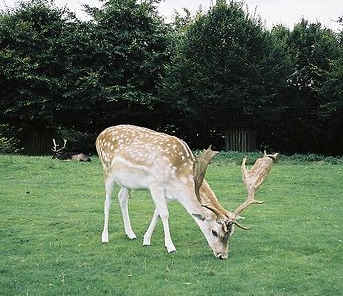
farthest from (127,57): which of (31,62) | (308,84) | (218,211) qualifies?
(218,211)

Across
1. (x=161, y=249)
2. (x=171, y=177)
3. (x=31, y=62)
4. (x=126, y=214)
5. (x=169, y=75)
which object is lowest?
(x=161, y=249)

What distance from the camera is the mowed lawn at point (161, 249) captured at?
6605mm

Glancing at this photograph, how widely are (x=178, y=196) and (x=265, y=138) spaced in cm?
2179

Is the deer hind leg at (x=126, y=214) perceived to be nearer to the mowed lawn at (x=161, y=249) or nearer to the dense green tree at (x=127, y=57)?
the mowed lawn at (x=161, y=249)

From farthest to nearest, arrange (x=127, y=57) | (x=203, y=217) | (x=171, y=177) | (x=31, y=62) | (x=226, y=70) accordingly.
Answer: (x=127, y=57) < (x=31, y=62) < (x=226, y=70) < (x=171, y=177) < (x=203, y=217)

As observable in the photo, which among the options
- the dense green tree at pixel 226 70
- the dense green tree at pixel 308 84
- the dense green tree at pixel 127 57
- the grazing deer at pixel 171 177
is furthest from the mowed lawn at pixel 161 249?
the dense green tree at pixel 308 84

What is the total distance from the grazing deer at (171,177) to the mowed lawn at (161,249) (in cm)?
37

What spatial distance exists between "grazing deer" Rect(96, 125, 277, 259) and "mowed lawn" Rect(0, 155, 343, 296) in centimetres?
37

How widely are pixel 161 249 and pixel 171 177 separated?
101 centimetres

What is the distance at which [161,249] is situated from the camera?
8.35 meters

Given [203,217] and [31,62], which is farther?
[31,62]

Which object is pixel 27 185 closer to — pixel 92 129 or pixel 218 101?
pixel 218 101

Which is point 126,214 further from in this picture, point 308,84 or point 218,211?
point 308,84

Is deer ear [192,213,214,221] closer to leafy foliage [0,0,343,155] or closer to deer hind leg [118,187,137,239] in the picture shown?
deer hind leg [118,187,137,239]
